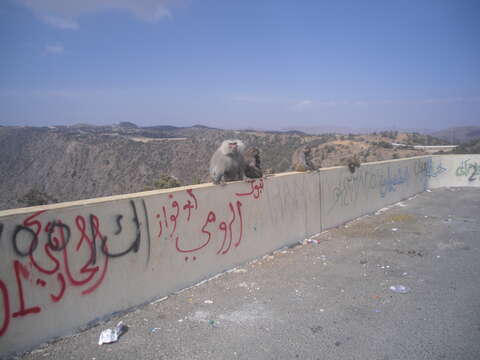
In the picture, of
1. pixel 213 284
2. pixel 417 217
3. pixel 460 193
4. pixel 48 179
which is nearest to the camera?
pixel 213 284

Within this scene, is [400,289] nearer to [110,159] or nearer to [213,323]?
[213,323]

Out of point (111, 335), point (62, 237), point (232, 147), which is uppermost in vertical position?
point (232, 147)

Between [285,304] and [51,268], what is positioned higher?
[51,268]

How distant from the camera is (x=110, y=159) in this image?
3269 cm

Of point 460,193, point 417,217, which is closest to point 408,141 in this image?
point 460,193

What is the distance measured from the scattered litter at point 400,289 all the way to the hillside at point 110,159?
2026cm

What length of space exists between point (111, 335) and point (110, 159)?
101 ft

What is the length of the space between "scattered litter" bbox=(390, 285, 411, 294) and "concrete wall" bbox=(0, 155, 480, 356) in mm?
2288

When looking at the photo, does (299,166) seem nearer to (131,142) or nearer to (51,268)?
(51,268)

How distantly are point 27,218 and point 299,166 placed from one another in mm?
5623

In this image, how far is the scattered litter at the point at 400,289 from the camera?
16.0 feet

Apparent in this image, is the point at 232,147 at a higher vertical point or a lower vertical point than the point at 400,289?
higher

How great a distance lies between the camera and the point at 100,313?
162 inches

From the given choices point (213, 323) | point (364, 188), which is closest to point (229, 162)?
point (213, 323)
